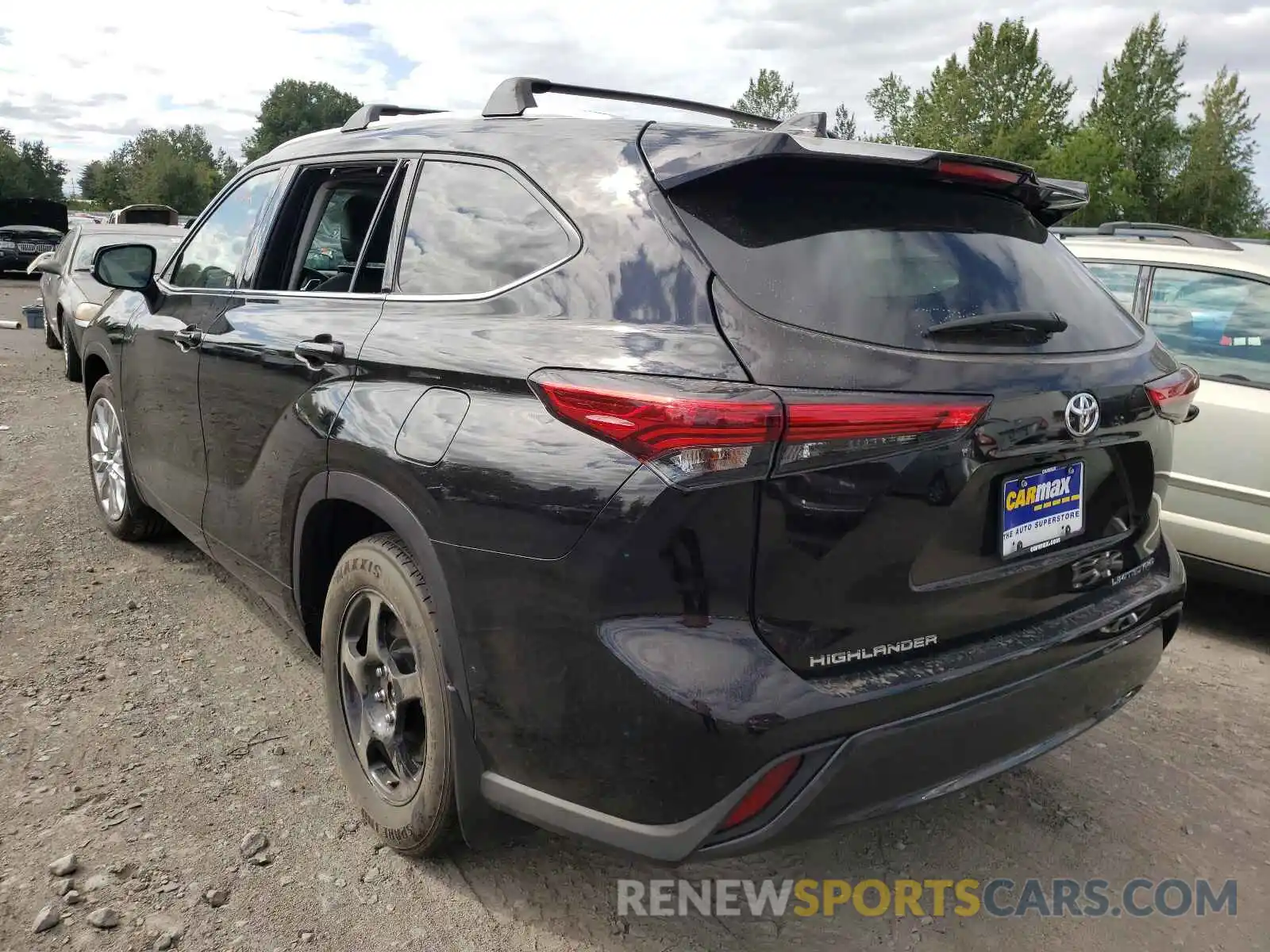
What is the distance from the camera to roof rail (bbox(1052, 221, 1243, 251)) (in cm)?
496

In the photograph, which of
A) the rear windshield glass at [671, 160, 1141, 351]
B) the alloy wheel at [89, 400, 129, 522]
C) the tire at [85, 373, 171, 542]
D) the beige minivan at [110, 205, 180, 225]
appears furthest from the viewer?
the beige minivan at [110, 205, 180, 225]

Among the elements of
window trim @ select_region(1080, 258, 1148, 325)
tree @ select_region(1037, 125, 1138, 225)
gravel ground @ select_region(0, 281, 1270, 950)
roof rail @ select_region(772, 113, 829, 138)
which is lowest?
gravel ground @ select_region(0, 281, 1270, 950)

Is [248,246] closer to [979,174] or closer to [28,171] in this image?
[979,174]

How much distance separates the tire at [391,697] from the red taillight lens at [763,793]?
27.8 inches

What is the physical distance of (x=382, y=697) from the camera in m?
2.73

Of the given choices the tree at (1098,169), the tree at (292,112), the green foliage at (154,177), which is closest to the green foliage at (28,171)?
the green foliage at (154,177)

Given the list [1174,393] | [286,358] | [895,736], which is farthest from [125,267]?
[1174,393]

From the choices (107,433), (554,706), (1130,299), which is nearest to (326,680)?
(554,706)

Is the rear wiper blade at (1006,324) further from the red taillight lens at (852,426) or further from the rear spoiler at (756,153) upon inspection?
the rear spoiler at (756,153)

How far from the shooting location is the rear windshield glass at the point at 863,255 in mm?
2023

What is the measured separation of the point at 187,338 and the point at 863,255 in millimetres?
2648

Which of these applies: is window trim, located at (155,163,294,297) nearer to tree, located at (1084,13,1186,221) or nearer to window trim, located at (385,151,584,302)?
window trim, located at (385,151,584,302)

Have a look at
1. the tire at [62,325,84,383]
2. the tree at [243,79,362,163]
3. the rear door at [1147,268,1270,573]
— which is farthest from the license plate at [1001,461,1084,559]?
the tree at [243,79,362,163]

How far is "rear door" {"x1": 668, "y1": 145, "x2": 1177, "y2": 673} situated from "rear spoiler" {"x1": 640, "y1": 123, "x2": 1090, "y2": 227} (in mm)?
34
